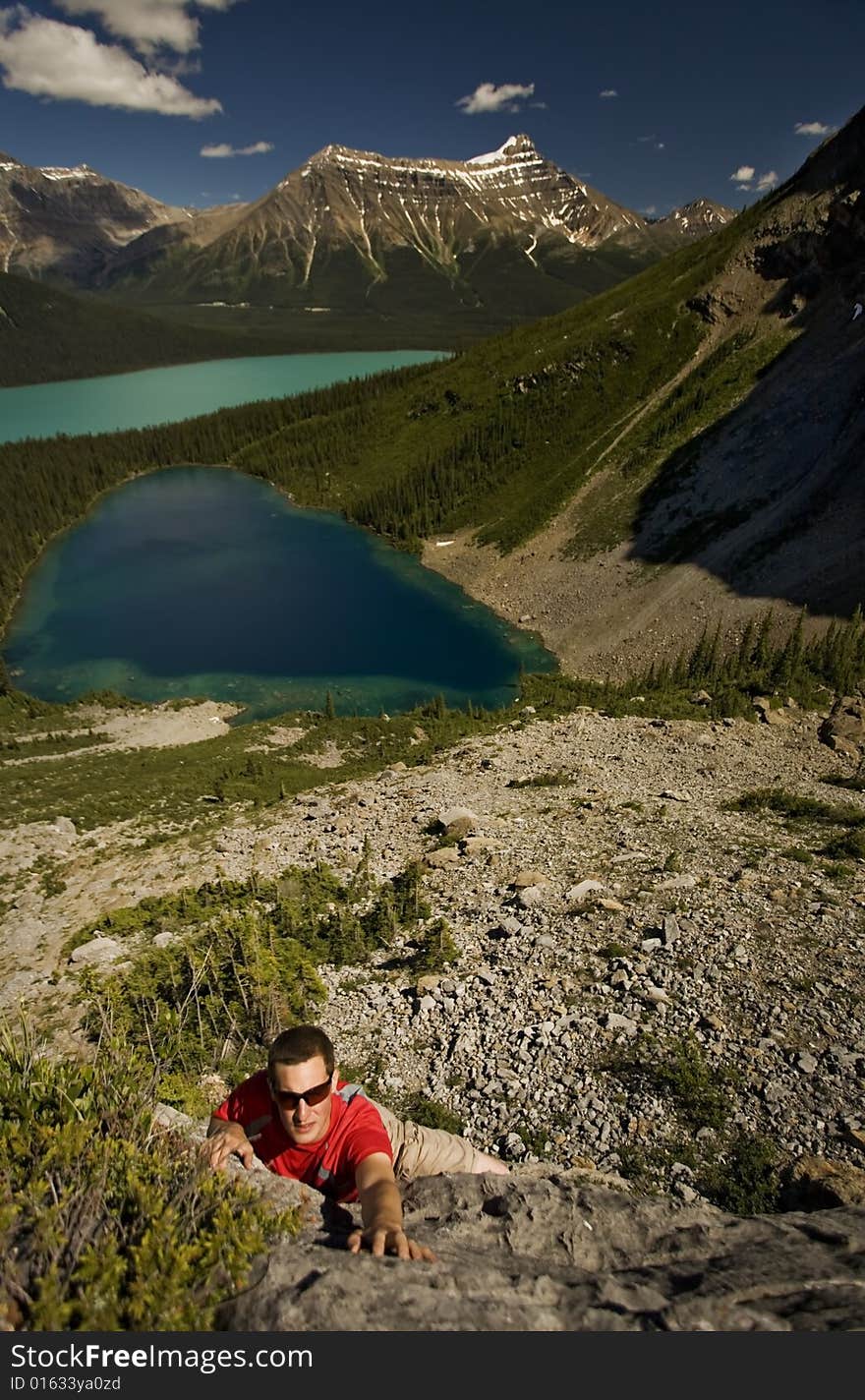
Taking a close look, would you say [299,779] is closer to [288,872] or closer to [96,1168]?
[288,872]

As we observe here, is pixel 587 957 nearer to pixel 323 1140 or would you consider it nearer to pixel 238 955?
pixel 238 955

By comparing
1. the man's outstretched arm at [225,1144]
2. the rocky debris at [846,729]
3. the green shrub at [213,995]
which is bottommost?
the rocky debris at [846,729]

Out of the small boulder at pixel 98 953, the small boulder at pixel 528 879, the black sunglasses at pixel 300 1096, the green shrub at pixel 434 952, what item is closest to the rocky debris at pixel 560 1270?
the black sunglasses at pixel 300 1096

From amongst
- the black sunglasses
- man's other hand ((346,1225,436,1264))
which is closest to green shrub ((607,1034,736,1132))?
man's other hand ((346,1225,436,1264))

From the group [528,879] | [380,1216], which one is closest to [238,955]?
[528,879]

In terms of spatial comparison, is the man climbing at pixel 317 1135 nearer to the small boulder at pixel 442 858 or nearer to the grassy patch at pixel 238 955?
the grassy patch at pixel 238 955
